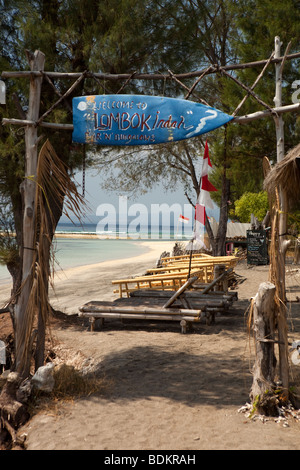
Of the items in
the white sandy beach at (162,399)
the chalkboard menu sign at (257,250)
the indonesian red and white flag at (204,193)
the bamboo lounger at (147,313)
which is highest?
the indonesian red and white flag at (204,193)

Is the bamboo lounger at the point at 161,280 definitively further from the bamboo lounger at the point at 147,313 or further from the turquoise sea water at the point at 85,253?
the turquoise sea water at the point at 85,253

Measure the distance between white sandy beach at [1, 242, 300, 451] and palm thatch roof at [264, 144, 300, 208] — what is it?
1690mm

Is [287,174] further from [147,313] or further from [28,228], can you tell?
[147,313]

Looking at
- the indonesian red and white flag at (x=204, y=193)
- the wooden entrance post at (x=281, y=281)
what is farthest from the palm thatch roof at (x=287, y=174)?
the indonesian red and white flag at (x=204, y=193)

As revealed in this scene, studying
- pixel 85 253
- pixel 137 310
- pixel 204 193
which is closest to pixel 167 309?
pixel 137 310

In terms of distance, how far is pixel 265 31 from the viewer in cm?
1139

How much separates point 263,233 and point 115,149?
1113cm

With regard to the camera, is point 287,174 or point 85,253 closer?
point 287,174

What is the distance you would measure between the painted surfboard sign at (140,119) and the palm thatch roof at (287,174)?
0.89 meters

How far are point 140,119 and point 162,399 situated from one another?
Result: 3.29 metres

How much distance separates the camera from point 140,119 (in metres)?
5.41

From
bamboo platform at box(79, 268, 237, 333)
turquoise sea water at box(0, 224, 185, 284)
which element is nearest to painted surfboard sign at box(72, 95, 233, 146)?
bamboo platform at box(79, 268, 237, 333)

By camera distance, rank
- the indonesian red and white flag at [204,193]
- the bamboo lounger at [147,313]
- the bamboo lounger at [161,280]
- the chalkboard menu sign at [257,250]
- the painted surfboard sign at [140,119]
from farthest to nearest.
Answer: the chalkboard menu sign at [257,250] < the bamboo lounger at [161,280] < the bamboo lounger at [147,313] < the indonesian red and white flag at [204,193] < the painted surfboard sign at [140,119]

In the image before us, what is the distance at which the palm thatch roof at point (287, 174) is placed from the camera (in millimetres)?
4777
